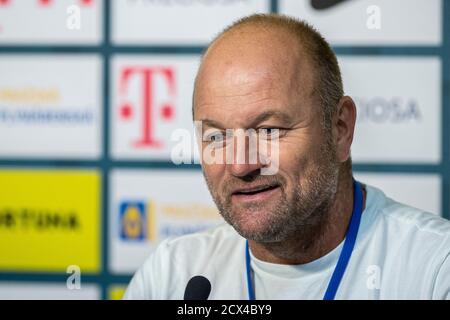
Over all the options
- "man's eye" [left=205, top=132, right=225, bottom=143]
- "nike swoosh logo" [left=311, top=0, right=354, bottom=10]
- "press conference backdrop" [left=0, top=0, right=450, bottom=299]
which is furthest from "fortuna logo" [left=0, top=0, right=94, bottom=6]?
"man's eye" [left=205, top=132, right=225, bottom=143]

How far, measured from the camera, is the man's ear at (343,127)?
93 centimetres

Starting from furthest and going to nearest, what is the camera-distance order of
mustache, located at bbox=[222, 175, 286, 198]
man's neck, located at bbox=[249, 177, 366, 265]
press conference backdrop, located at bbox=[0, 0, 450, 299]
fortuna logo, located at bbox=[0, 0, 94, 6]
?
fortuna logo, located at bbox=[0, 0, 94, 6], press conference backdrop, located at bbox=[0, 0, 450, 299], man's neck, located at bbox=[249, 177, 366, 265], mustache, located at bbox=[222, 175, 286, 198]

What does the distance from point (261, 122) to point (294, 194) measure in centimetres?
Result: 12

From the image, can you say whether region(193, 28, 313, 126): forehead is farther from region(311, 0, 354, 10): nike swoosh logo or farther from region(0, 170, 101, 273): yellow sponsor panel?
region(0, 170, 101, 273): yellow sponsor panel

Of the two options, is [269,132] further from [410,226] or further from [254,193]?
[410,226]

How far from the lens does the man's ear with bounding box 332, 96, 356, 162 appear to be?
926 mm

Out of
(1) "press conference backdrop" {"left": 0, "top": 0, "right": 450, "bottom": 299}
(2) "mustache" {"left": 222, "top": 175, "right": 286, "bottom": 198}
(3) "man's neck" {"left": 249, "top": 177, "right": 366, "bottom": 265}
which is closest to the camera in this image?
(2) "mustache" {"left": 222, "top": 175, "right": 286, "bottom": 198}

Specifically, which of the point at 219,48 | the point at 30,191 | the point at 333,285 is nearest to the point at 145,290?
the point at 333,285

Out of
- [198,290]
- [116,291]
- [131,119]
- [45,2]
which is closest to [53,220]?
[116,291]

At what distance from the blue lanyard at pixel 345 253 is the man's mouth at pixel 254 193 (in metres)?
0.16
